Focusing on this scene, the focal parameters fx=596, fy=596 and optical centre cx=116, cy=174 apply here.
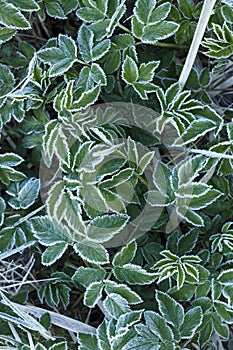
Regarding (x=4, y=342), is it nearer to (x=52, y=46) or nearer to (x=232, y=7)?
(x=52, y=46)

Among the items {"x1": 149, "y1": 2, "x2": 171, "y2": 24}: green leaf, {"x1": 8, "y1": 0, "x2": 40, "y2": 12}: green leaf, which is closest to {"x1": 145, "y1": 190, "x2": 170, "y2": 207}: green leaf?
{"x1": 149, "y1": 2, "x2": 171, "y2": 24}: green leaf

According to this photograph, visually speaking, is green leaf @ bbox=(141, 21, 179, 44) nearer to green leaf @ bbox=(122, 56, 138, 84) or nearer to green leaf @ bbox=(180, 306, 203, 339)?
green leaf @ bbox=(122, 56, 138, 84)

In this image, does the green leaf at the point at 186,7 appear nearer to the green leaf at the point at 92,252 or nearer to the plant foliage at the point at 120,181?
the plant foliage at the point at 120,181

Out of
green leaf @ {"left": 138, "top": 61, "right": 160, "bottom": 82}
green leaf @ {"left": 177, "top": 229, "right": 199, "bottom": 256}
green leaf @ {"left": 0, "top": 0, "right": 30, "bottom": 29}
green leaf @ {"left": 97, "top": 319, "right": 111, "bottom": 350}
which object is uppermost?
green leaf @ {"left": 0, "top": 0, "right": 30, "bottom": 29}

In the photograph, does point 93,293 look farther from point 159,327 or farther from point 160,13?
point 160,13

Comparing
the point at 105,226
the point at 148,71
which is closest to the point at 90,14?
the point at 148,71

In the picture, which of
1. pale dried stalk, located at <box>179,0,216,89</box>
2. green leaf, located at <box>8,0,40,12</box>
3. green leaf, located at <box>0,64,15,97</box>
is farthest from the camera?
green leaf, located at <box>0,64,15,97</box>

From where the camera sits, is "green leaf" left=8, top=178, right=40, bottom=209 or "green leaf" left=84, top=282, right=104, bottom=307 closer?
"green leaf" left=84, top=282, right=104, bottom=307

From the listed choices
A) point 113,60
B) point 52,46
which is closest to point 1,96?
point 52,46
